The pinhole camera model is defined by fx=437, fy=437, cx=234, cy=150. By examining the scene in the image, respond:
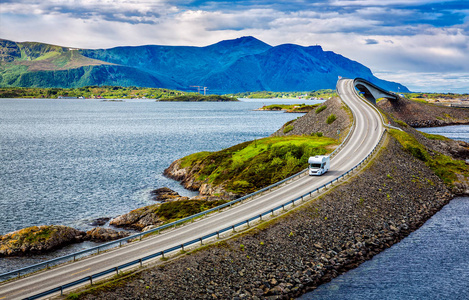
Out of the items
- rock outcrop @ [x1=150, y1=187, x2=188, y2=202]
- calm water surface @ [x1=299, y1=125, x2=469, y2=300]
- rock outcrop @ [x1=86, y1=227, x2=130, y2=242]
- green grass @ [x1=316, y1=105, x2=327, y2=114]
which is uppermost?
green grass @ [x1=316, y1=105, x2=327, y2=114]

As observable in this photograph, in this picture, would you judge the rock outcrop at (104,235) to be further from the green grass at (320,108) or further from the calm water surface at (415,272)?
the green grass at (320,108)

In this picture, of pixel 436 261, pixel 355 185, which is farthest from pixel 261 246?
pixel 355 185

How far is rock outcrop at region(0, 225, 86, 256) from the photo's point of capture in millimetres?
50500

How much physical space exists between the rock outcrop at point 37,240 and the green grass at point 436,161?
212 ft

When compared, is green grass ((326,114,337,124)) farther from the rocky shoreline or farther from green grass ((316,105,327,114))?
the rocky shoreline

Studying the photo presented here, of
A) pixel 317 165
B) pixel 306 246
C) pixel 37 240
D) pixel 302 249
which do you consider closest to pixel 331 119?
pixel 317 165

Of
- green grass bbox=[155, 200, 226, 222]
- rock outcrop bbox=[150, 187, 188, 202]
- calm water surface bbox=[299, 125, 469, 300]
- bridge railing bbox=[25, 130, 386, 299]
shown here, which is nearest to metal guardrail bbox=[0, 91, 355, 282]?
bridge railing bbox=[25, 130, 386, 299]

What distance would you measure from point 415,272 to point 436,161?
51.7 m

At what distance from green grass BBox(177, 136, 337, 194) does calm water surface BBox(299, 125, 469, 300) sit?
2534 centimetres

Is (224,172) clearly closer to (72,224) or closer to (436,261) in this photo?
(72,224)

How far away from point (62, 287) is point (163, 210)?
30.0 m

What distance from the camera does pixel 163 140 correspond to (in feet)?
541

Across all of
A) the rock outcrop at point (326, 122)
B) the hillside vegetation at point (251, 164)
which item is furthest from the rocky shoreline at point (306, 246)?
the rock outcrop at point (326, 122)

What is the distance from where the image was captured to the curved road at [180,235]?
33062mm
